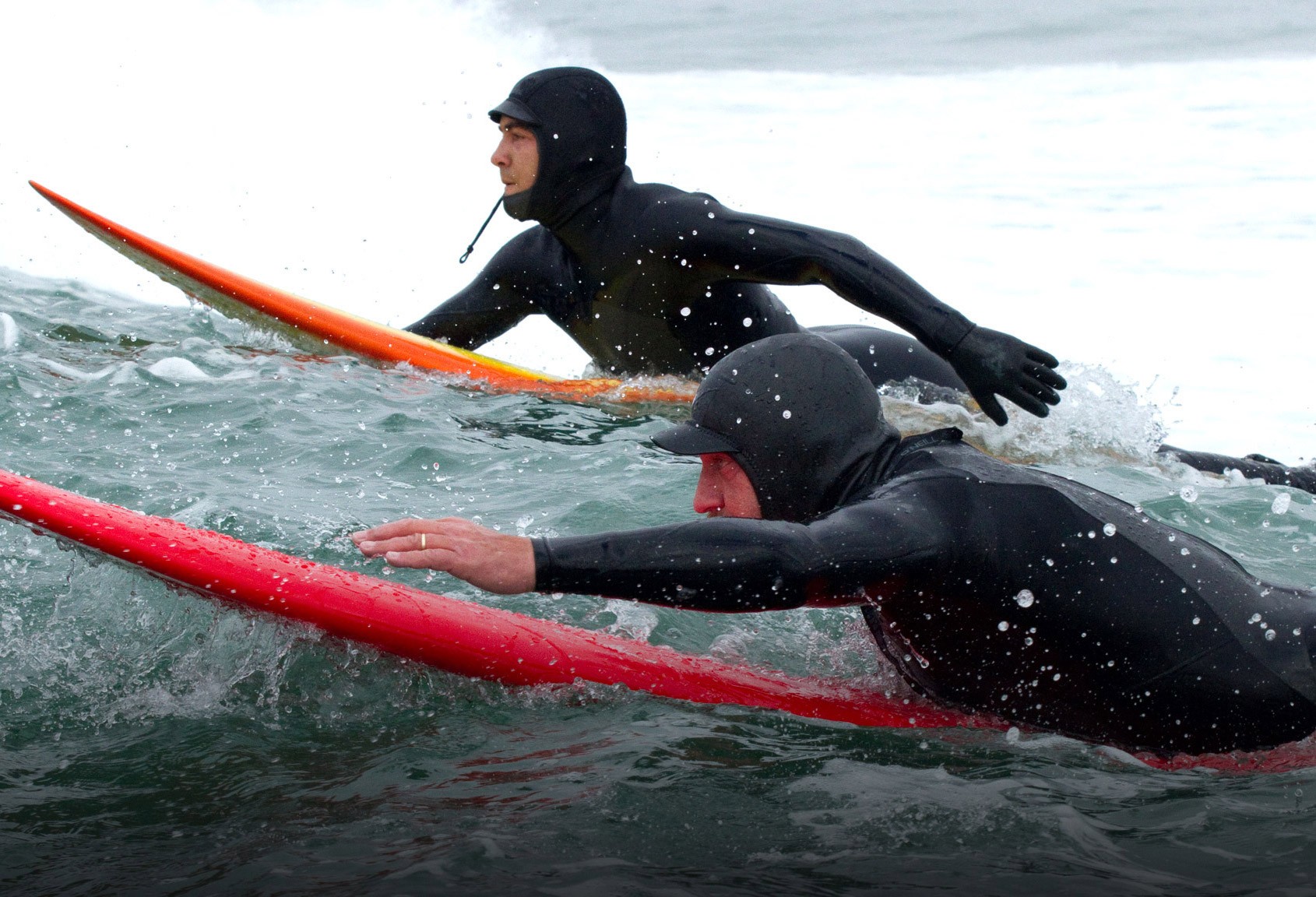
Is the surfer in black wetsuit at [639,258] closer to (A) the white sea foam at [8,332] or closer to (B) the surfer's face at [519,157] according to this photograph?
(B) the surfer's face at [519,157]

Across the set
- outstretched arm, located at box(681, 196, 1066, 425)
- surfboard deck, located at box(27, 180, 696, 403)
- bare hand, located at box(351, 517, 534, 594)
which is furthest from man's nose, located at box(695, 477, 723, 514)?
surfboard deck, located at box(27, 180, 696, 403)

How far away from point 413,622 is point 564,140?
9.81 ft

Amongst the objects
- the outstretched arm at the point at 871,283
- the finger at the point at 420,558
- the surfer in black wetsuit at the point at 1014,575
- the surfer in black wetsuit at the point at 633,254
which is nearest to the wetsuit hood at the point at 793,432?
the surfer in black wetsuit at the point at 1014,575

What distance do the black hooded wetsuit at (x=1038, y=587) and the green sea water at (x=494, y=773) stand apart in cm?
14

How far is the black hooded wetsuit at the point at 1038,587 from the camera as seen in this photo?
2760mm

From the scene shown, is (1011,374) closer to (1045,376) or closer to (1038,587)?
(1045,376)

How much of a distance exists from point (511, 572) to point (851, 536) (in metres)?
0.62

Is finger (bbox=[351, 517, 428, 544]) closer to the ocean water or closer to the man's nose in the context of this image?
the ocean water

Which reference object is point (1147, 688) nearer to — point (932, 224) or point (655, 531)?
point (655, 531)

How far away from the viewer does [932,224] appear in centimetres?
1420

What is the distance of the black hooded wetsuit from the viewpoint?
9.05 ft

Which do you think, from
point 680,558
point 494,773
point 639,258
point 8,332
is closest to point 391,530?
point 680,558

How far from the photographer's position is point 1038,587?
2809 mm

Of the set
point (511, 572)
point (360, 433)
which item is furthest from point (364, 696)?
point (360, 433)
